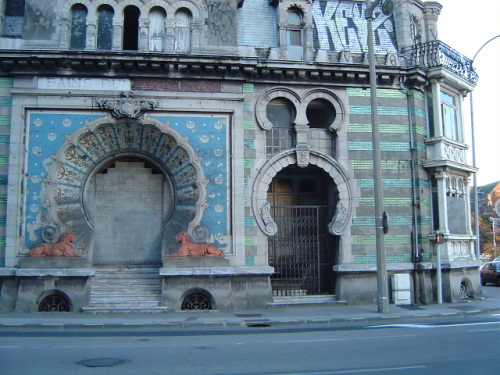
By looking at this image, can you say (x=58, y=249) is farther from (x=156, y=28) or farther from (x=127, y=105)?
(x=156, y=28)

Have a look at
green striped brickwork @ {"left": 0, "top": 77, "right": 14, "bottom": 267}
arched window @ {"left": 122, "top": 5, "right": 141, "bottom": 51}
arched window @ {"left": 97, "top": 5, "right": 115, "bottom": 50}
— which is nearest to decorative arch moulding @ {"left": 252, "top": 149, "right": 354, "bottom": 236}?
arched window @ {"left": 122, "top": 5, "right": 141, "bottom": 51}

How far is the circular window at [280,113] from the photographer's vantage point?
749 inches

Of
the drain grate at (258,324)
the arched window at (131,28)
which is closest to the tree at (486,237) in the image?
the drain grate at (258,324)

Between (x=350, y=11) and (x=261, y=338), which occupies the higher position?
(x=350, y=11)

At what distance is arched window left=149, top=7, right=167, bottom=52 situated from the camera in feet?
59.6

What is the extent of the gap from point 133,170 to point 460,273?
1315 cm

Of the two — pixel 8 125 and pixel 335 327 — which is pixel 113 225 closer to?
pixel 8 125

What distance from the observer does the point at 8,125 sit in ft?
56.2

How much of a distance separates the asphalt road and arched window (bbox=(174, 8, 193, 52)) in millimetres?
9929

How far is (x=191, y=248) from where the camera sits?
17.1 m

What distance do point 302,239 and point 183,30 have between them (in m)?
8.70

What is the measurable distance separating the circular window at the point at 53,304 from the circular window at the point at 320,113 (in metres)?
10.9

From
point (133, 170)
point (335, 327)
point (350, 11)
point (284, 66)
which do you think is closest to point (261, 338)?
A: point (335, 327)

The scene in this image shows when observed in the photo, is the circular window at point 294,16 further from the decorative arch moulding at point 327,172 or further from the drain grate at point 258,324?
the drain grate at point 258,324
